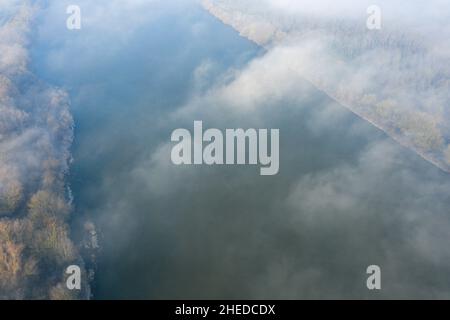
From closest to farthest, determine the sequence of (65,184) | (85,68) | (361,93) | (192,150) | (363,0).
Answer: (65,184)
(192,150)
(361,93)
(85,68)
(363,0)

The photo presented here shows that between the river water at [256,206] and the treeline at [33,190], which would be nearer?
the treeline at [33,190]

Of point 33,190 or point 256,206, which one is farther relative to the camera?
point 256,206

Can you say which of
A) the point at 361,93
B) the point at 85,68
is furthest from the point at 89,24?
the point at 361,93

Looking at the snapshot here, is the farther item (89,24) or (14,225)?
(89,24)

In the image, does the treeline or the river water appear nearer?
the treeline

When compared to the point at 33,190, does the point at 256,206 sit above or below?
below

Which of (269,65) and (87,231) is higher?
(269,65)

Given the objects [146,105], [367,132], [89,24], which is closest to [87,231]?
[146,105]

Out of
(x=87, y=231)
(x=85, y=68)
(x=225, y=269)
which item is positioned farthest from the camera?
(x=85, y=68)
